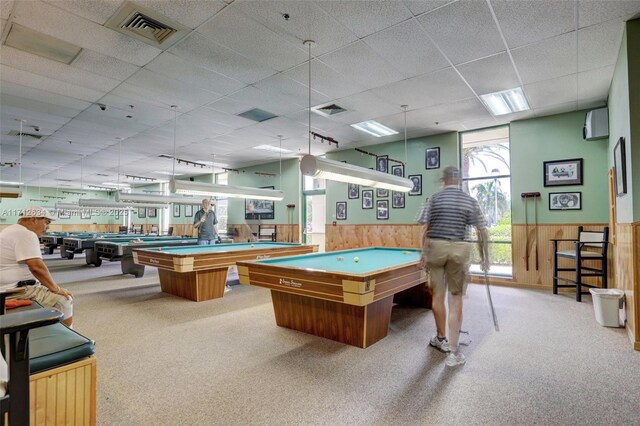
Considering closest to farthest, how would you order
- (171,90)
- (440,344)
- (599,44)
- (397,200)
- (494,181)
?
(440,344)
(599,44)
(171,90)
(494,181)
(397,200)

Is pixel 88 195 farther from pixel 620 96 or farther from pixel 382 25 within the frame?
pixel 620 96

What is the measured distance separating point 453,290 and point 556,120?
4825 mm

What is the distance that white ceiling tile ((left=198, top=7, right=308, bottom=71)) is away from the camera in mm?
3233

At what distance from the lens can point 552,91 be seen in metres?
4.97

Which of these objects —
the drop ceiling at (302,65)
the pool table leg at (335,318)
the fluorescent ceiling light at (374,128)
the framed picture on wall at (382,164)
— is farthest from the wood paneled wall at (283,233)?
the pool table leg at (335,318)

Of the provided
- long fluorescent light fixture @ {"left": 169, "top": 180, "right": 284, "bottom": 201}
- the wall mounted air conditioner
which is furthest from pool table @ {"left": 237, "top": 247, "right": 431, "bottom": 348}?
the wall mounted air conditioner

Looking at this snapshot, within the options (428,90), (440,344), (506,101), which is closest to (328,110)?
(428,90)

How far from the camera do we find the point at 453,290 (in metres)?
3.07

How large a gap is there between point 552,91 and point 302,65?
3.76m

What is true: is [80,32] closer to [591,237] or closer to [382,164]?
[382,164]

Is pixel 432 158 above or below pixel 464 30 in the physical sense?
below

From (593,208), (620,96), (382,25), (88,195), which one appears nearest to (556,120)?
(593,208)

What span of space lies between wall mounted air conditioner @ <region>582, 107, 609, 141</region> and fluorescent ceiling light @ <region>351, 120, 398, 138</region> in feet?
10.8

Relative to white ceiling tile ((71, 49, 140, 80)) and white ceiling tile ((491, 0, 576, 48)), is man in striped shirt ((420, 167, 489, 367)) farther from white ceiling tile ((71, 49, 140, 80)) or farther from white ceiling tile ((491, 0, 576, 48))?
white ceiling tile ((71, 49, 140, 80))
